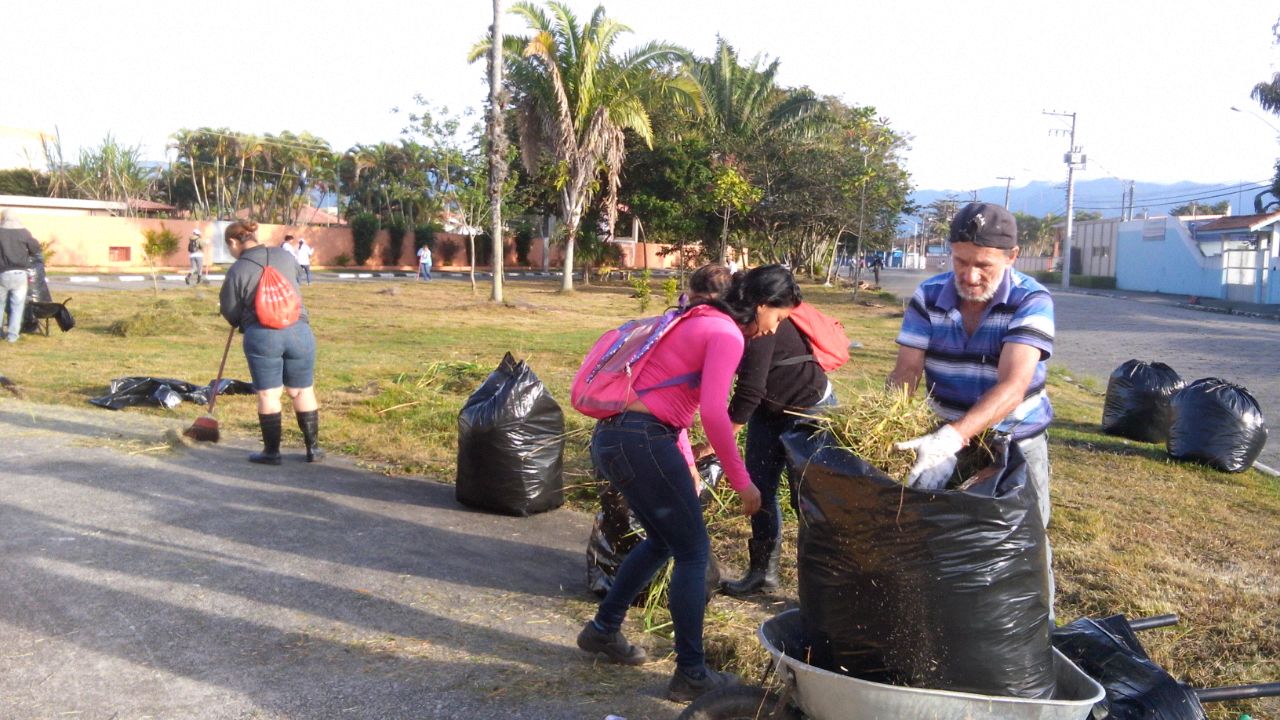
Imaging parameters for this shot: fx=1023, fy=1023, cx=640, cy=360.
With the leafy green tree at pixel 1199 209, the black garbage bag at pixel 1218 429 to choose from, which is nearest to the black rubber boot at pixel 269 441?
the black garbage bag at pixel 1218 429

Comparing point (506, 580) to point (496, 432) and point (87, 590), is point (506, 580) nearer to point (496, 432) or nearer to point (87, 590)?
point (496, 432)

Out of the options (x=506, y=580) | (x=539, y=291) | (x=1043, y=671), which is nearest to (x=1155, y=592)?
(x=1043, y=671)

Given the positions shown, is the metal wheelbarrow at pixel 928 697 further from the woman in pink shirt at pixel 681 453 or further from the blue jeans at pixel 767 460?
the blue jeans at pixel 767 460

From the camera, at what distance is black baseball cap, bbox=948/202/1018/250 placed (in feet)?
10.2

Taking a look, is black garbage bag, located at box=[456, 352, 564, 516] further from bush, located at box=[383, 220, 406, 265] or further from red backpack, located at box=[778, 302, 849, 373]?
bush, located at box=[383, 220, 406, 265]

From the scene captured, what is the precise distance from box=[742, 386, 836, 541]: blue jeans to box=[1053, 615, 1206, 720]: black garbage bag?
1.57 m

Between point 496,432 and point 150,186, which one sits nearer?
point 496,432

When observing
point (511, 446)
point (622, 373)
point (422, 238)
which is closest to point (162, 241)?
point (422, 238)

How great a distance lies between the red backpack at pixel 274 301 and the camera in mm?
Answer: 6660

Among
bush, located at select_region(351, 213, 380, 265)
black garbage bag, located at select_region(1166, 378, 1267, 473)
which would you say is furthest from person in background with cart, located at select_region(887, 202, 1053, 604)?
bush, located at select_region(351, 213, 380, 265)

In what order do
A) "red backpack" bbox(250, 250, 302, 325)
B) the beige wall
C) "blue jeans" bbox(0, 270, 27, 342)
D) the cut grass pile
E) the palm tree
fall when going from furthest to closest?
the beige wall → the palm tree → "blue jeans" bbox(0, 270, 27, 342) → "red backpack" bbox(250, 250, 302, 325) → the cut grass pile

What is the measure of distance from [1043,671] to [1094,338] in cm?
1931

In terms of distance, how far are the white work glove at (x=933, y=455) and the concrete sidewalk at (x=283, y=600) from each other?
4.62 ft

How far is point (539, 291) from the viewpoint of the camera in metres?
30.6
